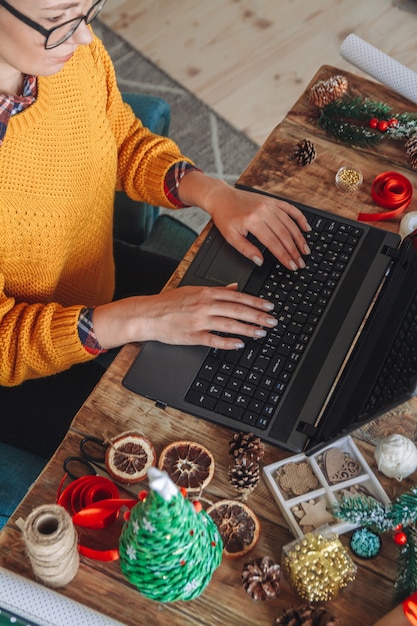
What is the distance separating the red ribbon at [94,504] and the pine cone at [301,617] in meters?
0.22

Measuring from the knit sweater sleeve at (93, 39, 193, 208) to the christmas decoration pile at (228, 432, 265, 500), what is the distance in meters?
0.53

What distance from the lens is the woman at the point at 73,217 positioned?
1.07 metres

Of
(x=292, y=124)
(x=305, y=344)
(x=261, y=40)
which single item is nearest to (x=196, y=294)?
(x=305, y=344)

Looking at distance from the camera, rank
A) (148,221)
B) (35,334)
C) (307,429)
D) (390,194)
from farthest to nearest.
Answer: (148,221) → (390,194) → (35,334) → (307,429)

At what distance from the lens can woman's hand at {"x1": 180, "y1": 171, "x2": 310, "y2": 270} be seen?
3.87 feet

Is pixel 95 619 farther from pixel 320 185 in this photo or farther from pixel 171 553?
pixel 320 185

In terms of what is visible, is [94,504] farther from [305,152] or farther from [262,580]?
[305,152]

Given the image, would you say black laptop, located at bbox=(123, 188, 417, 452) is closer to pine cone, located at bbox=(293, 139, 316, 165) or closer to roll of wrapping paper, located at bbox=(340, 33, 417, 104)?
pine cone, located at bbox=(293, 139, 316, 165)

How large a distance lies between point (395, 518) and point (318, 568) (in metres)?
0.12

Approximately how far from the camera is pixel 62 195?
118cm

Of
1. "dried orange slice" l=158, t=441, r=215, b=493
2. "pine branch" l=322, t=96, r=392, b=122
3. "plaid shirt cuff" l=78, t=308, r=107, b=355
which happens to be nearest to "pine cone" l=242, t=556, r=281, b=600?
"dried orange slice" l=158, t=441, r=215, b=493

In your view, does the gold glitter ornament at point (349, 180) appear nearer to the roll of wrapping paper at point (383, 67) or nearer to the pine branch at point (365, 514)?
the roll of wrapping paper at point (383, 67)

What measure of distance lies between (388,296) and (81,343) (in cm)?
47

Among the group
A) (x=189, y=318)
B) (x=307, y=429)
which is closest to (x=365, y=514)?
(x=307, y=429)
